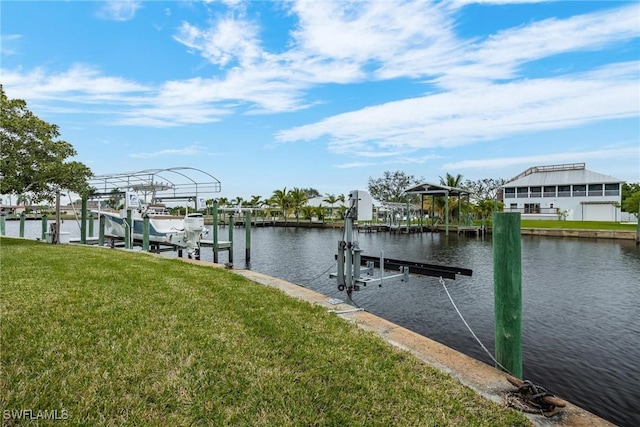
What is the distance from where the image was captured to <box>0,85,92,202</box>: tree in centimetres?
1267

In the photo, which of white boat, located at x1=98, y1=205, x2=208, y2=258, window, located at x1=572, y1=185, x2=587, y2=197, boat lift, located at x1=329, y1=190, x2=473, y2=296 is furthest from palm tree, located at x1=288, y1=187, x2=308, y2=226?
boat lift, located at x1=329, y1=190, x2=473, y2=296

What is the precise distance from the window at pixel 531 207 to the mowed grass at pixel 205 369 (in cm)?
5785

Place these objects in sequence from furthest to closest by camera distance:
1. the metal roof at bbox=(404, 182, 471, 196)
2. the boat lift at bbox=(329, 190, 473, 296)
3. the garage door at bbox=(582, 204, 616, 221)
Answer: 1. the garage door at bbox=(582, 204, 616, 221)
2. the metal roof at bbox=(404, 182, 471, 196)
3. the boat lift at bbox=(329, 190, 473, 296)

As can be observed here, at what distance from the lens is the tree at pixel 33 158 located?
12.7 meters

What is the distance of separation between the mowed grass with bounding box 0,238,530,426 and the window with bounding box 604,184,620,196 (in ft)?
195

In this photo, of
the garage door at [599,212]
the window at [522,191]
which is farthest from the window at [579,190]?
the window at [522,191]

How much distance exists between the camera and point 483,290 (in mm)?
11602

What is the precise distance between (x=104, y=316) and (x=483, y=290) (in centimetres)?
1060

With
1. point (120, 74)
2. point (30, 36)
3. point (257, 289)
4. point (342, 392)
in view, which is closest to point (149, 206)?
point (120, 74)

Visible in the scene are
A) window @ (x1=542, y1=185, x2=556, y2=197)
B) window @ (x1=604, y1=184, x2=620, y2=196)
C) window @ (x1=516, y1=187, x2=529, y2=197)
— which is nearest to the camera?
window @ (x1=604, y1=184, x2=620, y2=196)

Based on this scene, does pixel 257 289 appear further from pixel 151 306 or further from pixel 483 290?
pixel 483 290

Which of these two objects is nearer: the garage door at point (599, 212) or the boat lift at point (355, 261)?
the boat lift at point (355, 261)

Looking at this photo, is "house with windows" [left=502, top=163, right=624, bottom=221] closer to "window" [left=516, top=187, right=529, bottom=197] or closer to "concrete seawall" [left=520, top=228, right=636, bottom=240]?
"window" [left=516, top=187, right=529, bottom=197]

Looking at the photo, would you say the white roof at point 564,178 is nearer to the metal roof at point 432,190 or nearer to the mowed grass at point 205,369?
the metal roof at point 432,190
